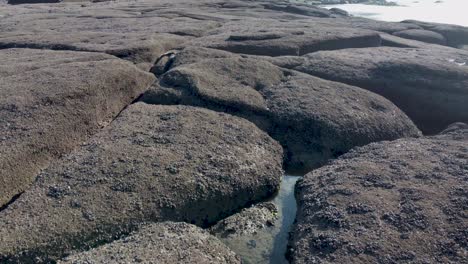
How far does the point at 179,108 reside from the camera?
23.9 feet

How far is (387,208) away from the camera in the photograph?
514 centimetres

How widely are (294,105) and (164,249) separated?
3789mm

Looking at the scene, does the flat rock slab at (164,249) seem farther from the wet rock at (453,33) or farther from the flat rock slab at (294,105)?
the wet rock at (453,33)

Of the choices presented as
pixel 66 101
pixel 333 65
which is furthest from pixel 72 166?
pixel 333 65

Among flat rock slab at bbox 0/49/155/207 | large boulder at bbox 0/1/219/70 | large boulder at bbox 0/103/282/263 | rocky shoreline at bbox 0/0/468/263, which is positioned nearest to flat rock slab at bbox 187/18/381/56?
rocky shoreline at bbox 0/0/468/263

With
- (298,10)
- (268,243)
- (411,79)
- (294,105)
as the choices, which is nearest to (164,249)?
(268,243)

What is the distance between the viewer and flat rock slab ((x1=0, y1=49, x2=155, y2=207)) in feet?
18.6

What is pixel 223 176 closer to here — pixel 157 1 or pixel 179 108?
pixel 179 108

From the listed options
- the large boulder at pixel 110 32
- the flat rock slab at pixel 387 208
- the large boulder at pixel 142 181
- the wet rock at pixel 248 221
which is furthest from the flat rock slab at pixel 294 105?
the large boulder at pixel 110 32

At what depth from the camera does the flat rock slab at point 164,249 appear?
14.5 feet

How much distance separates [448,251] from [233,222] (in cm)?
218

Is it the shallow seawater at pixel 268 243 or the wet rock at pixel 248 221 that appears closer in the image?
the shallow seawater at pixel 268 243

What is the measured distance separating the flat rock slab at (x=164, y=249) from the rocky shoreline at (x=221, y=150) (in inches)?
0.7

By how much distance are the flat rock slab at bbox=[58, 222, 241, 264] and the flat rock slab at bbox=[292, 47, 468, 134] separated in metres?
5.14
